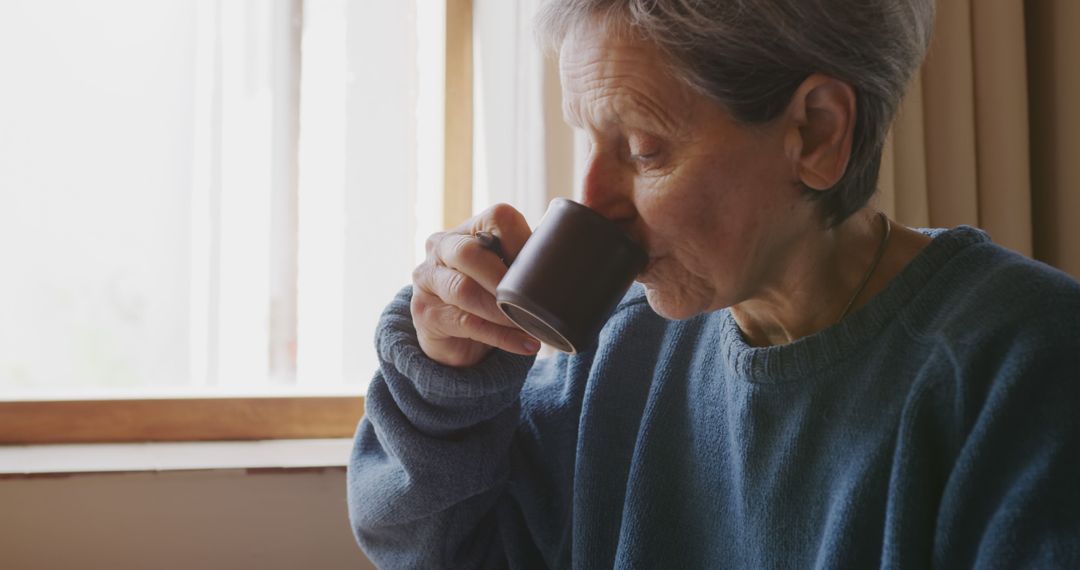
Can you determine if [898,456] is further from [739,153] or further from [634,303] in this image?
[634,303]

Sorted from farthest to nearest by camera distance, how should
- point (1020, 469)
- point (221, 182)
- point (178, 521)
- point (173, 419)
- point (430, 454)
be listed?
point (221, 182), point (173, 419), point (178, 521), point (430, 454), point (1020, 469)

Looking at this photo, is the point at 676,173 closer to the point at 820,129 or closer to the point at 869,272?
the point at 820,129

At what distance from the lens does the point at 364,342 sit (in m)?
1.79

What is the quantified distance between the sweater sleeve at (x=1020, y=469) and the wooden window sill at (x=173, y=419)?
1.19 m

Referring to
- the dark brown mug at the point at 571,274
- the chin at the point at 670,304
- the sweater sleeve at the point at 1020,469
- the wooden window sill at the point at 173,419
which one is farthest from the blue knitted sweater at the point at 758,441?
the wooden window sill at the point at 173,419

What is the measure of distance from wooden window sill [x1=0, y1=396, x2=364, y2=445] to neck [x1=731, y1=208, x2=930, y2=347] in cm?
98

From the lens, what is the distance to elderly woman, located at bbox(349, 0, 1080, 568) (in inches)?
28.4

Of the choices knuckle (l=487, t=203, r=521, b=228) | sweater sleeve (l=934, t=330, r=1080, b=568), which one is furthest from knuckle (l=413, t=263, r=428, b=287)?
sweater sleeve (l=934, t=330, r=1080, b=568)

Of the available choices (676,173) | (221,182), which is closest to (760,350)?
(676,173)

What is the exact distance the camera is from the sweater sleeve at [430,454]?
97cm

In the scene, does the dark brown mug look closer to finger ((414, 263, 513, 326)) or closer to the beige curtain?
finger ((414, 263, 513, 326))

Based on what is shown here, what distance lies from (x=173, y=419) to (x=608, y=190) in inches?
44.5

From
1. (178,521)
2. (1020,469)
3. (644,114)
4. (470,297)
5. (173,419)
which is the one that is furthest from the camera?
(173,419)

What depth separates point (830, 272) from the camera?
3.01ft
